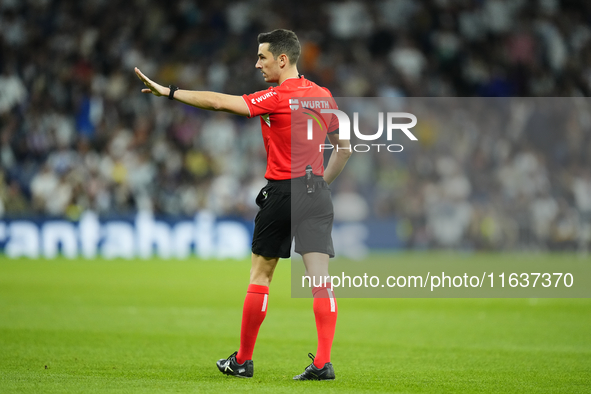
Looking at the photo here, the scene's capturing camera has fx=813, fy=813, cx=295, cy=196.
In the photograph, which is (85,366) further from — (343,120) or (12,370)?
(343,120)

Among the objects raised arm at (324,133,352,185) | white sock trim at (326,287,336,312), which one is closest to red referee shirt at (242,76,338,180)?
raised arm at (324,133,352,185)

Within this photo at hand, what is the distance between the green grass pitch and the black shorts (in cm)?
95

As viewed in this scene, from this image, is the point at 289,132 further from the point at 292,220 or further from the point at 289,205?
the point at 292,220

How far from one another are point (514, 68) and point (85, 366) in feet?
59.4

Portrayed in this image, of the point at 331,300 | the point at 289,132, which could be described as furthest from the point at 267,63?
the point at 331,300

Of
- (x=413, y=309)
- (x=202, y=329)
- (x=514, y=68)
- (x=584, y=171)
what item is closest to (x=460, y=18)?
(x=514, y=68)

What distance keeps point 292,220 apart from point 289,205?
0.12 metres

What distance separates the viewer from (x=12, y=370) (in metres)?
6.04

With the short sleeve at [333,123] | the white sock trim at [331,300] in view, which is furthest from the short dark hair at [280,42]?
the white sock trim at [331,300]

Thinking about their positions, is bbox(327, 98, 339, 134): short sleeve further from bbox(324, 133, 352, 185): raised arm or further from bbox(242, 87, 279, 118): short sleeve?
bbox(242, 87, 279, 118): short sleeve

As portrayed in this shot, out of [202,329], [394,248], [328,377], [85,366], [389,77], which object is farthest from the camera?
[389,77]

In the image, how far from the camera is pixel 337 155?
602 cm

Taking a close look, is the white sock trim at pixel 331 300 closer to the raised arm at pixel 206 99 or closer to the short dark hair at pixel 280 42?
the raised arm at pixel 206 99

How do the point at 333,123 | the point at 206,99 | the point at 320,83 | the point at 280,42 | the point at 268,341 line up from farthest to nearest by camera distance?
the point at 320,83, the point at 268,341, the point at 333,123, the point at 280,42, the point at 206,99
